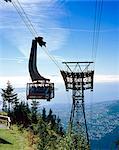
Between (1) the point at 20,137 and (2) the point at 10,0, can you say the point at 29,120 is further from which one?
(2) the point at 10,0

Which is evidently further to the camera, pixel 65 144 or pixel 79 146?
pixel 79 146

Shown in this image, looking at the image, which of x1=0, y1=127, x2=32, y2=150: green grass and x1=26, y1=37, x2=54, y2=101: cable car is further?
x1=0, y1=127, x2=32, y2=150: green grass

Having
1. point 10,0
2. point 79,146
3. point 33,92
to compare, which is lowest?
point 79,146

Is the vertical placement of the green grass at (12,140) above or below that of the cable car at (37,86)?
below

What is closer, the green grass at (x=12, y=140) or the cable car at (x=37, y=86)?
the cable car at (x=37, y=86)

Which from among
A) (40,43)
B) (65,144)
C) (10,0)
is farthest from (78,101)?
(10,0)

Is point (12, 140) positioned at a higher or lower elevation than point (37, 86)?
lower

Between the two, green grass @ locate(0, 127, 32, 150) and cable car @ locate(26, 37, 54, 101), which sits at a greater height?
cable car @ locate(26, 37, 54, 101)

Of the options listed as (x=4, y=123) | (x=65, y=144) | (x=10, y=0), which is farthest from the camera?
(x=4, y=123)
